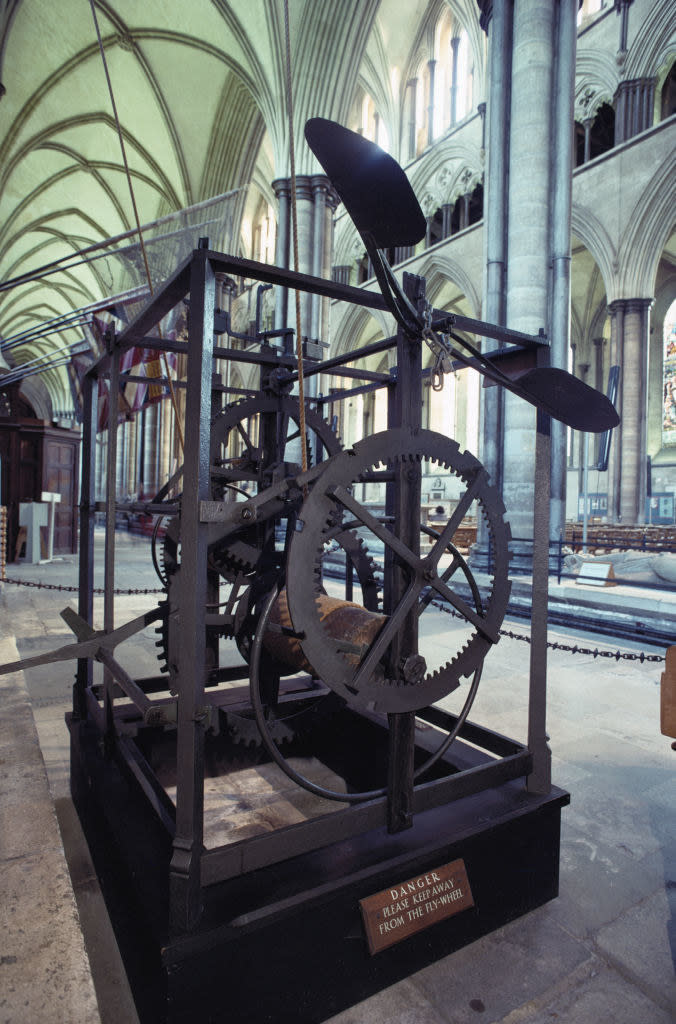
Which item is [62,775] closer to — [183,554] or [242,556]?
[242,556]

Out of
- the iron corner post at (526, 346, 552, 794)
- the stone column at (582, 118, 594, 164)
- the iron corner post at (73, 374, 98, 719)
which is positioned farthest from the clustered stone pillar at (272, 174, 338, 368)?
the iron corner post at (526, 346, 552, 794)

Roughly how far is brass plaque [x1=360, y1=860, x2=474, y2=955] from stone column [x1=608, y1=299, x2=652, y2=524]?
16990mm

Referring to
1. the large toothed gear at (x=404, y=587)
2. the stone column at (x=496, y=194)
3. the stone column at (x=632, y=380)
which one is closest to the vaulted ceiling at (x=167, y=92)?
the stone column at (x=496, y=194)

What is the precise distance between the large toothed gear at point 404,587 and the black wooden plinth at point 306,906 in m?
0.39

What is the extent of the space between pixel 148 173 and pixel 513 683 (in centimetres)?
2117

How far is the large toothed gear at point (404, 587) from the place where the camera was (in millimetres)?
1418

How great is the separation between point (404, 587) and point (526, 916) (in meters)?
1.03

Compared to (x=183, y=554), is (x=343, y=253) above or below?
above

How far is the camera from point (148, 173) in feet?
64.5

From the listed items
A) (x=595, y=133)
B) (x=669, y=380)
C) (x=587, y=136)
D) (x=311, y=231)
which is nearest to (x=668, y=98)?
(x=587, y=136)

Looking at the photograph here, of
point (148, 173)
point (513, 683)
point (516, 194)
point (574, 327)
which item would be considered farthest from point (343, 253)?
point (513, 683)

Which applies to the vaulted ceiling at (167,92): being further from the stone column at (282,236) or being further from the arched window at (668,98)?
the arched window at (668,98)

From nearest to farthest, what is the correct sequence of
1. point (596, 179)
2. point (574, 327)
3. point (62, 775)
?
1. point (62, 775)
2. point (596, 179)
3. point (574, 327)

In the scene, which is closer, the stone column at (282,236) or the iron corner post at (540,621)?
the iron corner post at (540,621)
